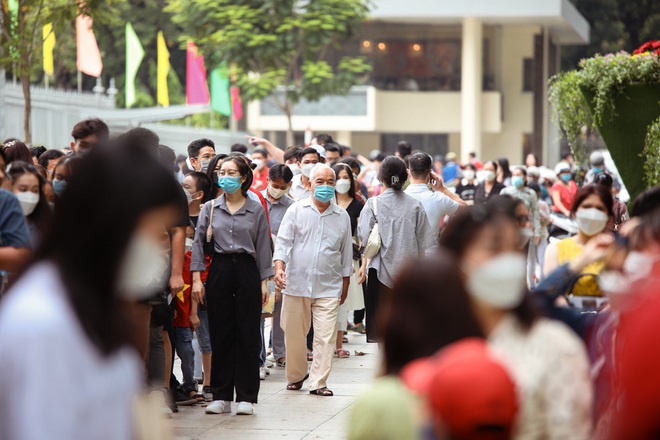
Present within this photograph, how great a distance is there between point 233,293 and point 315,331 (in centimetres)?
113

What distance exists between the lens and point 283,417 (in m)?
9.16

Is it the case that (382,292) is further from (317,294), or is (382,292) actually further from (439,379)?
(439,379)

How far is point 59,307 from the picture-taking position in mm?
2662

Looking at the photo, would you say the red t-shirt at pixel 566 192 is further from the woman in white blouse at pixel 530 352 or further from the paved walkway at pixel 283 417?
the woman in white blouse at pixel 530 352

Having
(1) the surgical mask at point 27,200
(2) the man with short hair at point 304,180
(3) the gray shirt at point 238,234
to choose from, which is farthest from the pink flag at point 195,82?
(1) the surgical mask at point 27,200

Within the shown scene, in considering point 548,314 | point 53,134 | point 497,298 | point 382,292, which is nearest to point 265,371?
point 382,292

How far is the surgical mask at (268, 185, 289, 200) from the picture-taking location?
11695mm

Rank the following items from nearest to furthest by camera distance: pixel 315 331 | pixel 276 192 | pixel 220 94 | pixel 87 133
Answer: pixel 87 133
pixel 315 331
pixel 276 192
pixel 220 94

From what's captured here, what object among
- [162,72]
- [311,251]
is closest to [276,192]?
[311,251]

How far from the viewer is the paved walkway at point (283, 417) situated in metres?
8.49

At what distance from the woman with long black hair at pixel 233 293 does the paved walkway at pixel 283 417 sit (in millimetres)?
211

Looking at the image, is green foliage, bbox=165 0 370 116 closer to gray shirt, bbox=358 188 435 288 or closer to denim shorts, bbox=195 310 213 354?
gray shirt, bbox=358 188 435 288

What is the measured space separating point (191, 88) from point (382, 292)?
2798 cm

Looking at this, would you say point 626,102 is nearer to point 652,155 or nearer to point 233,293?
point 652,155
